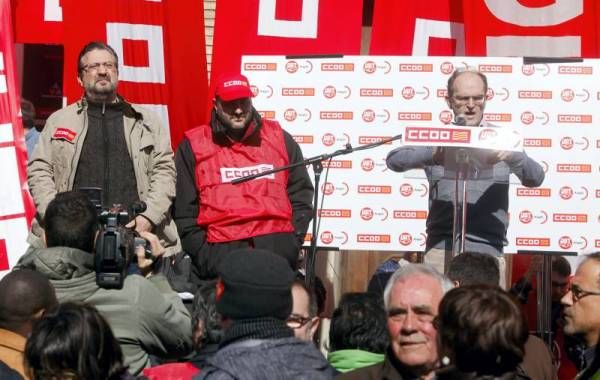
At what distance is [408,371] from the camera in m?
4.95

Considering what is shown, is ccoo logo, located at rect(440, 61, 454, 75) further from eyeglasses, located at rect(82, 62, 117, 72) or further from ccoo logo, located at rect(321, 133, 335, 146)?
eyeglasses, located at rect(82, 62, 117, 72)

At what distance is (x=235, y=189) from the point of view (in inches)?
317

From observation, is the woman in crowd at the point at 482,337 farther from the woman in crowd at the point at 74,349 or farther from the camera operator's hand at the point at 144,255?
the camera operator's hand at the point at 144,255

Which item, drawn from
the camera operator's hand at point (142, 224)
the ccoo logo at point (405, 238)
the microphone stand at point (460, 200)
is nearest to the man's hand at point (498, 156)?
the microphone stand at point (460, 200)

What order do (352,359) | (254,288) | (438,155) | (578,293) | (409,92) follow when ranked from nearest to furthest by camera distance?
(254,288)
(578,293)
(352,359)
(438,155)
(409,92)

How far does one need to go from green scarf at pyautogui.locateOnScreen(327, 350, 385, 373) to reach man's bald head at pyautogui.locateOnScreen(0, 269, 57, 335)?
1282 millimetres

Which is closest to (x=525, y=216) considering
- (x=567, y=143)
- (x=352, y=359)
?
(x=567, y=143)

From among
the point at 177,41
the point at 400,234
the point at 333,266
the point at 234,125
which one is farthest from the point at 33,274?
the point at 333,266

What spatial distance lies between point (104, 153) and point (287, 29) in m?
2.83

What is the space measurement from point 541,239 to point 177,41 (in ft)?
11.2

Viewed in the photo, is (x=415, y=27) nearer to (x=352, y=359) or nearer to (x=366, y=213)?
(x=366, y=213)

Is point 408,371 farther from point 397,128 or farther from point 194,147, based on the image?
point 397,128

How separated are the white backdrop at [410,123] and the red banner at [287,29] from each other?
0.52 metres

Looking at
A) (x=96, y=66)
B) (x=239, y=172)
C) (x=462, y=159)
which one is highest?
(x=96, y=66)
